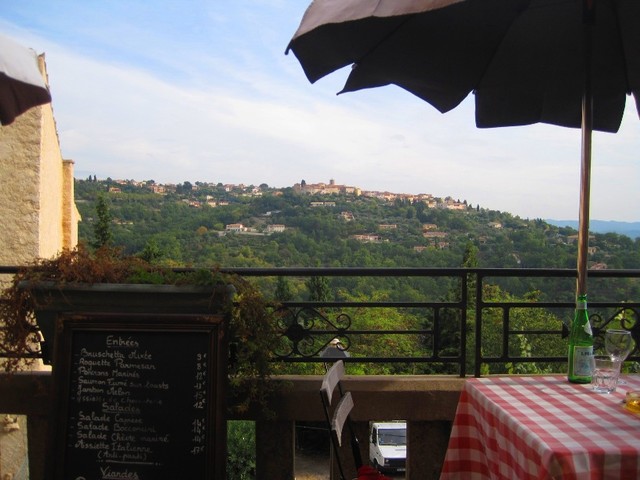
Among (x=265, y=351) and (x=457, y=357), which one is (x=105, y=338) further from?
(x=457, y=357)

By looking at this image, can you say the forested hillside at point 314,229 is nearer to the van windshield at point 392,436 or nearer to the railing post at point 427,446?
the van windshield at point 392,436

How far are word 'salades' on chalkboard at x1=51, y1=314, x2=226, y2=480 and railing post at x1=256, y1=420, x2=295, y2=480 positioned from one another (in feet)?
1.47

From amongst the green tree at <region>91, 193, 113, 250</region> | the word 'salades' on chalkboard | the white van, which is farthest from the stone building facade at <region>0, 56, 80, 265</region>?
the word 'salades' on chalkboard

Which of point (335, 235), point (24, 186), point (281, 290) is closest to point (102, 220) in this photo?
point (24, 186)

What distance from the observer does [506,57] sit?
310 centimetres

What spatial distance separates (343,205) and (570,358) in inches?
775

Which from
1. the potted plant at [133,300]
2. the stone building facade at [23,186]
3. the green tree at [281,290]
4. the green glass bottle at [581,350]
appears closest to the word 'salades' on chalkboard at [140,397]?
the potted plant at [133,300]

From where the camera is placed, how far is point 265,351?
304 cm

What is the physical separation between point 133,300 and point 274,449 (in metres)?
1.09

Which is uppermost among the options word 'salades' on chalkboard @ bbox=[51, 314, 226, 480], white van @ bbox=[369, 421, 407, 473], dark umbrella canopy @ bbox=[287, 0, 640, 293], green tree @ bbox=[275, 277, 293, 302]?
dark umbrella canopy @ bbox=[287, 0, 640, 293]

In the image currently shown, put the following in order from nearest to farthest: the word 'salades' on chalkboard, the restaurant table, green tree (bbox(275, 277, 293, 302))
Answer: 1. the restaurant table
2. the word 'salades' on chalkboard
3. green tree (bbox(275, 277, 293, 302))

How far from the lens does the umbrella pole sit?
2.73m

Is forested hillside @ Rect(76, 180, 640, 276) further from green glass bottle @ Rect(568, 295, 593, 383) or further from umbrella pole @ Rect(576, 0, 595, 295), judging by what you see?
green glass bottle @ Rect(568, 295, 593, 383)

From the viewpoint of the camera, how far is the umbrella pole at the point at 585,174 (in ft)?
8.96
